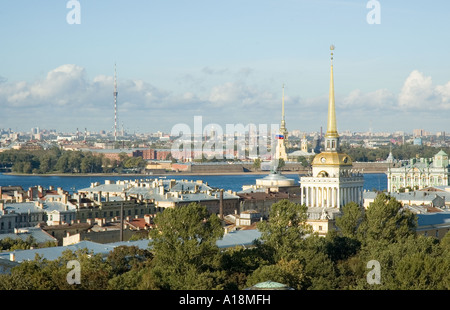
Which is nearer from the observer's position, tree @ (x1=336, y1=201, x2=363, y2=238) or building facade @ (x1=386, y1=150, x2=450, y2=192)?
tree @ (x1=336, y1=201, x2=363, y2=238)

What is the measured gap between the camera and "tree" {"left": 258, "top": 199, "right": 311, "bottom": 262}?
2130 cm

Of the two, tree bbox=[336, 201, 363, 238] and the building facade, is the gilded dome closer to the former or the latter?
tree bbox=[336, 201, 363, 238]

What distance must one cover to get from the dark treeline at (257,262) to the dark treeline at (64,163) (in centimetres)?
8320

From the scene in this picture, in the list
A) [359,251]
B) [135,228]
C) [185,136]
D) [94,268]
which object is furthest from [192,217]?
[185,136]

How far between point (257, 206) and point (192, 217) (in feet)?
90.5

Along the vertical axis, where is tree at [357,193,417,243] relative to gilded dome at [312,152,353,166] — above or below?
below

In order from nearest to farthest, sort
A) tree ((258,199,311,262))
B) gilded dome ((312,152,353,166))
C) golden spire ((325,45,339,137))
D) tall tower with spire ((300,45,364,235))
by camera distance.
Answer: tree ((258,199,311,262)) < tall tower with spire ((300,45,364,235)) < gilded dome ((312,152,353,166)) < golden spire ((325,45,339,137))

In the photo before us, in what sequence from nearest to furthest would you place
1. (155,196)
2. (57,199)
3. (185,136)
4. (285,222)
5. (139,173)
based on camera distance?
1. (285,222)
2. (57,199)
3. (155,196)
4. (139,173)
5. (185,136)

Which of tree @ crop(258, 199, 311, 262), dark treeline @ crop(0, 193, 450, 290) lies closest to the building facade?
dark treeline @ crop(0, 193, 450, 290)

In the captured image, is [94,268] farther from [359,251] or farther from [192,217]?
[359,251]

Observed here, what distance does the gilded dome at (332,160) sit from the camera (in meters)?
28.3

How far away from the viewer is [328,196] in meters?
28.3

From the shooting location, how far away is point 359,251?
2336cm

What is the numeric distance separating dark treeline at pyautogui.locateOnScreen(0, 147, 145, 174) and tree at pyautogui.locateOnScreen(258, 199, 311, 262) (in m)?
82.9
